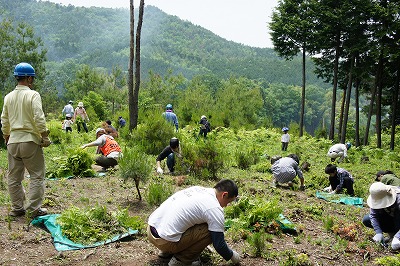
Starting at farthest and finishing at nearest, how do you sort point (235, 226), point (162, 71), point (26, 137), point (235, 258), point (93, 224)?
point (162, 71) → point (235, 226) → point (26, 137) → point (93, 224) → point (235, 258)

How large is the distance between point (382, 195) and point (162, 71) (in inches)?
4686

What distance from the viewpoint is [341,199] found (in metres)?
7.75

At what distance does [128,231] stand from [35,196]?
129 centimetres

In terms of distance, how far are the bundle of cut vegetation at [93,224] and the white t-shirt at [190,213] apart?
3.48ft

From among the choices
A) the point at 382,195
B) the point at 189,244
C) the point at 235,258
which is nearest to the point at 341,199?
the point at 382,195

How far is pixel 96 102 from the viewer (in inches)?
1016

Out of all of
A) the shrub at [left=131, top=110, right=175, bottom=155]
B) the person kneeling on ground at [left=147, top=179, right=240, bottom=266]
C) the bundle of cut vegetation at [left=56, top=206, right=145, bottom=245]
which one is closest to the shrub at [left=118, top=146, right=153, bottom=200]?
the bundle of cut vegetation at [left=56, top=206, right=145, bottom=245]

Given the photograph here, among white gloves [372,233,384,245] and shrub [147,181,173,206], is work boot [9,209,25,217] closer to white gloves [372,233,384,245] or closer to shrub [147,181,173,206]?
shrub [147,181,173,206]

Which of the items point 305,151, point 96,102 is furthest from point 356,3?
point 96,102

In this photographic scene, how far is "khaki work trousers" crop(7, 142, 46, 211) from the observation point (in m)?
4.83

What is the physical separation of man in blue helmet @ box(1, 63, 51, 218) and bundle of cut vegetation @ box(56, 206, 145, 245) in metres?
0.59

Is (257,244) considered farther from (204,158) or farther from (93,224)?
(204,158)

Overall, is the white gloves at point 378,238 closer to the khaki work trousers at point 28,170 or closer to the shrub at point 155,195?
the shrub at point 155,195

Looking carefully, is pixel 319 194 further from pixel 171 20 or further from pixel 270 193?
pixel 171 20
